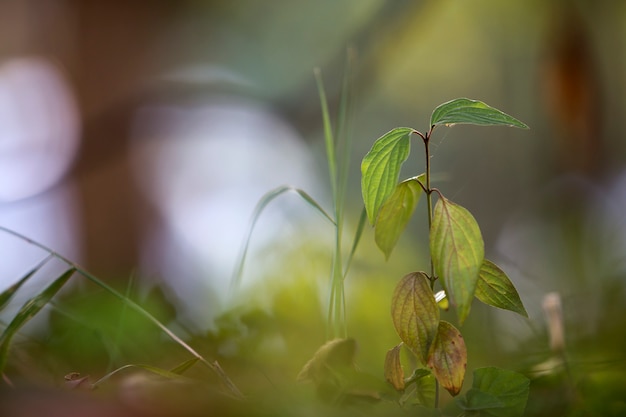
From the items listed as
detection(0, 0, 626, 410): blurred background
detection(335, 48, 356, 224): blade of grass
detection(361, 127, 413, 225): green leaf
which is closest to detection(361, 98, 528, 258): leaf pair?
detection(361, 127, 413, 225): green leaf

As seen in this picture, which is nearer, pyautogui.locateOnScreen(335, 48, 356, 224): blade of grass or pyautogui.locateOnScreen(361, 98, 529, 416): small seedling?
pyautogui.locateOnScreen(361, 98, 529, 416): small seedling

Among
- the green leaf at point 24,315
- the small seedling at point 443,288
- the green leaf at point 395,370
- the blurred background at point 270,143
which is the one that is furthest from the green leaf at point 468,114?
the blurred background at point 270,143

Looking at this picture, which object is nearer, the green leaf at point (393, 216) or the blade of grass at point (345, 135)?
the green leaf at point (393, 216)

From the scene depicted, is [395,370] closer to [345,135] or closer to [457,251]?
[457,251]

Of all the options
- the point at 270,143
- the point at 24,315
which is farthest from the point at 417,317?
the point at 270,143

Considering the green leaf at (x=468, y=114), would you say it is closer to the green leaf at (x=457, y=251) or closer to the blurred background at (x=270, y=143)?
the green leaf at (x=457, y=251)

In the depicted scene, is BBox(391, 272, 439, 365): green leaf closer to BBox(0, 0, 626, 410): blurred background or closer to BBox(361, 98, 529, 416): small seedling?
BBox(361, 98, 529, 416): small seedling

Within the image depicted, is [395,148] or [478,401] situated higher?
[395,148]
